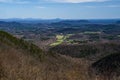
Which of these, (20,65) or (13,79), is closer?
(13,79)

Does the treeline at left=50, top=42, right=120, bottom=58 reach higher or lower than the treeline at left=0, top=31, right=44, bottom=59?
lower

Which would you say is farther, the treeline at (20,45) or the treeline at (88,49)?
the treeline at (88,49)

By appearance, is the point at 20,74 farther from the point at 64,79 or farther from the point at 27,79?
the point at 64,79

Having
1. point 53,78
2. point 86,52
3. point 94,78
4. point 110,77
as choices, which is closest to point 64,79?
point 53,78

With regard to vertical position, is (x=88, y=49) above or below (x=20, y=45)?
below

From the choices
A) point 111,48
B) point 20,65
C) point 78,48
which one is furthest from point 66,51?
point 20,65

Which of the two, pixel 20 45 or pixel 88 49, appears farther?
pixel 88 49

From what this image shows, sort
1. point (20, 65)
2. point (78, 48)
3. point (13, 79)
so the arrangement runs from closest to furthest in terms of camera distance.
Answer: point (13, 79), point (20, 65), point (78, 48)

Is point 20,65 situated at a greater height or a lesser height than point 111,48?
greater

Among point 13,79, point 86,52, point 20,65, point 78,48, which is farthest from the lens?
point 78,48

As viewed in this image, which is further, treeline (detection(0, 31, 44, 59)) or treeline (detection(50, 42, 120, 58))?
treeline (detection(50, 42, 120, 58))

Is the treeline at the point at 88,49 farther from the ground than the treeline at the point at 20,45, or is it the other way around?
the treeline at the point at 20,45
